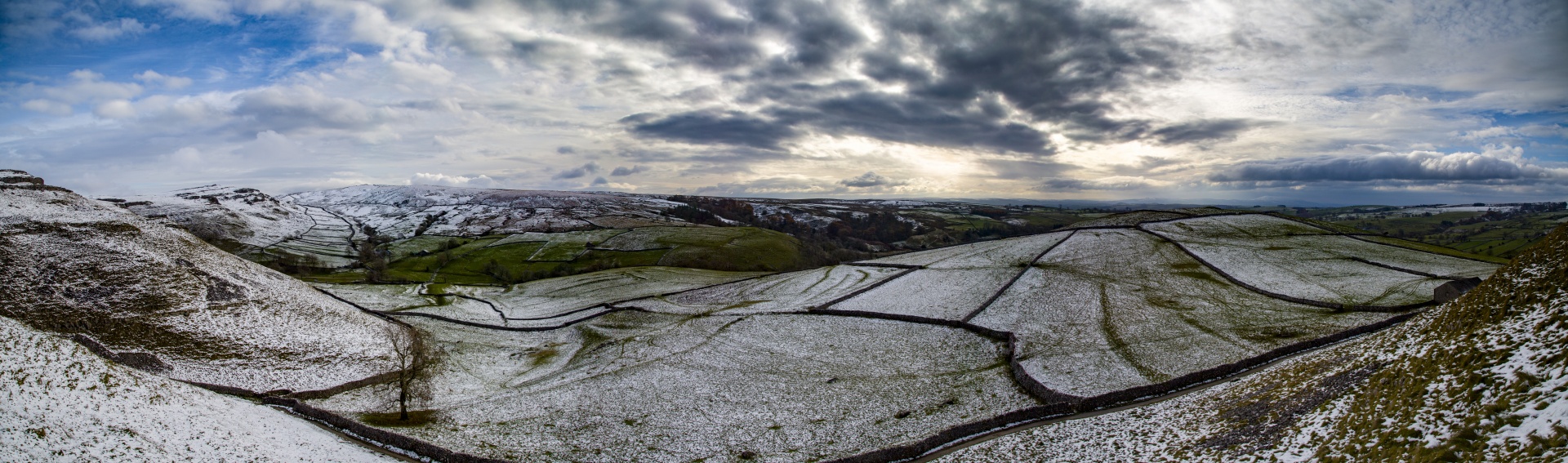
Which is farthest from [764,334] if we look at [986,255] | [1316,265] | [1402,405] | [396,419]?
[1316,265]

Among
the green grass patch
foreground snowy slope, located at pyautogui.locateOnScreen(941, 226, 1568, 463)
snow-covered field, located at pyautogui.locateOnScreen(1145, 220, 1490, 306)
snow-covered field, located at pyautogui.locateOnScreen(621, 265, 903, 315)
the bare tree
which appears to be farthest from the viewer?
snow-covered field, located at pyautogui.locateOnScreen(621, 265, 903, 315)

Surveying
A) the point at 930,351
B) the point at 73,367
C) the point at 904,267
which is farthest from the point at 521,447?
the point at 904,267

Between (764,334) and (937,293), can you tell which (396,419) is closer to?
(764,334)

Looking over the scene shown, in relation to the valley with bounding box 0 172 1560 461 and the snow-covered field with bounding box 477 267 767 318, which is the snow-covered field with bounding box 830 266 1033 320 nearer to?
the valley with bounding box 0 172 1560 461

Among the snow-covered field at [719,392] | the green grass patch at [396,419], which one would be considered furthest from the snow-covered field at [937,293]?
the green grass patch at [396,419]

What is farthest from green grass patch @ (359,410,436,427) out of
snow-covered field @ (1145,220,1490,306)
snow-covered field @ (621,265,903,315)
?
snow-covered field @ (1145,220,1490,306)
